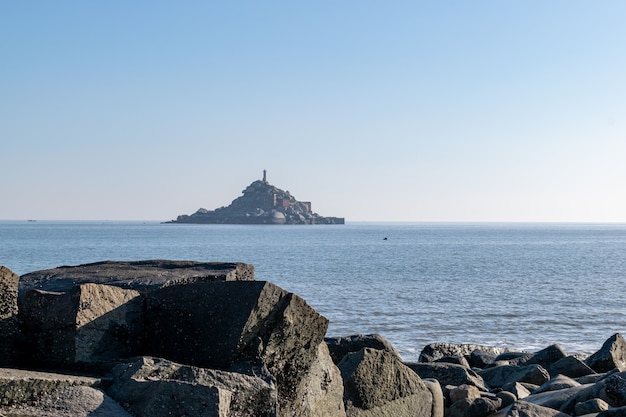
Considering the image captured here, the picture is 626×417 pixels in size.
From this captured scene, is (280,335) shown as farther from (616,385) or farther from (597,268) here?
(597,268)

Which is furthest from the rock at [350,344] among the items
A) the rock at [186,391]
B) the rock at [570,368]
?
the rock at [186,391]

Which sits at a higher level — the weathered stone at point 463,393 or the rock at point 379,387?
the rock at point 379,387

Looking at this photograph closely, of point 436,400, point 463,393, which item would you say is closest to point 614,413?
point 436,400

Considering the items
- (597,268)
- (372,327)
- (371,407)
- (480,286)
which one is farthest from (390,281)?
(371,407)

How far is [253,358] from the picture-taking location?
16.3 feet

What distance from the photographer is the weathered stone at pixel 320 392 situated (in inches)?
210

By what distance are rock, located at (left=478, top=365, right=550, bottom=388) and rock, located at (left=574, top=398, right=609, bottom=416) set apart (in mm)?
3128

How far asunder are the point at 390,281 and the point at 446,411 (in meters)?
32.5

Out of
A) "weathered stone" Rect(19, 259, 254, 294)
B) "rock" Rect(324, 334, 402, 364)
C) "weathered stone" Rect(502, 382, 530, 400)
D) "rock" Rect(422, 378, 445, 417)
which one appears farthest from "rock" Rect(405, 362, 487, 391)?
"weathered stone" Rect(19, 259, 254, 294)

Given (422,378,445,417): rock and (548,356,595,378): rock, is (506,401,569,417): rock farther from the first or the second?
(548,356,595,378): rock

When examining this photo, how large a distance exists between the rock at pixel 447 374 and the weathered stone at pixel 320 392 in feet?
12.2

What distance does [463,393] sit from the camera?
837 centimetres

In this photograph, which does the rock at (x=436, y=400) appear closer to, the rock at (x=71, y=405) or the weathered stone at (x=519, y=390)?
the weathered stone at (x=519, y=390)

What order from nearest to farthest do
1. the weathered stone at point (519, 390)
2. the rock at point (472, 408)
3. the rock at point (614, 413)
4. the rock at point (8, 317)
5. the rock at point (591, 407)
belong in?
the rock at point (8, 317), the rock at point (614, 413), the rock at point (591, 407), the rock at point (472, 408), the weathered stone at point (519, 390)
